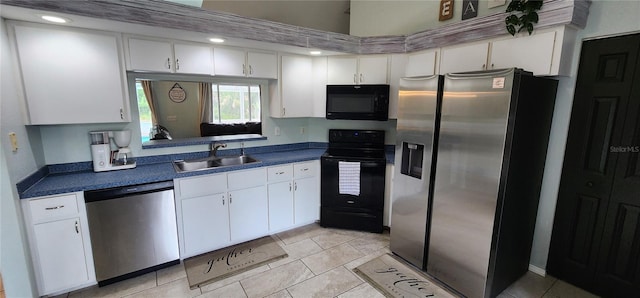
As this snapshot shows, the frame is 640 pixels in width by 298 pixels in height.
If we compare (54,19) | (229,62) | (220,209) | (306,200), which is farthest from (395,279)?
(54,19)

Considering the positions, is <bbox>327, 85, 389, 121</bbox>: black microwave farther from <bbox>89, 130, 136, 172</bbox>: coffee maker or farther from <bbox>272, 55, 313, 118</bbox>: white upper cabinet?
<bbox>89, 130, 136, 172</bbox>: coffee maker

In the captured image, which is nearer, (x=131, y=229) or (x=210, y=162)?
(x=131, y=229)

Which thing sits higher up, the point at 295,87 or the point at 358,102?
the point at 295,87

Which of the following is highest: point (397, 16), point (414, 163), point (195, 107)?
point (397, 16)

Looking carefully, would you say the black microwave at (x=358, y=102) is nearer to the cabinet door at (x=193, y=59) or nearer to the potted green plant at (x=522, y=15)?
the potted green plant at (x=522, y=15)

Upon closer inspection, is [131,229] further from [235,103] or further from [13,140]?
[235,103]

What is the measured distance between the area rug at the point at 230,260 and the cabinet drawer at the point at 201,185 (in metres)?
0.67

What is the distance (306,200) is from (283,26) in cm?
196

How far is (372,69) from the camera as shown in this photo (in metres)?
3.23

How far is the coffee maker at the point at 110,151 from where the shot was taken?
8.04ft

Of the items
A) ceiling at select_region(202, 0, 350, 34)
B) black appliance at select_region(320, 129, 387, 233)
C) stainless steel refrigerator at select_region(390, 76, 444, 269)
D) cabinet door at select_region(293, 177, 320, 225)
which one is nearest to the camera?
stainless steel refrigerator at select_region(390, 76, 444, 269)

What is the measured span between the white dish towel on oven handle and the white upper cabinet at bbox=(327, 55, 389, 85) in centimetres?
100

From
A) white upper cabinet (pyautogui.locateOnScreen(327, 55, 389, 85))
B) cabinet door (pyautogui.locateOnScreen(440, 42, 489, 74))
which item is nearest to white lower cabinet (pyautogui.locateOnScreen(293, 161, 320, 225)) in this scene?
white upper cabinet (pyautogui.locateOnScreen(327, 55, 389, 85))

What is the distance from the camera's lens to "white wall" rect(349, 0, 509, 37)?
117 inches
